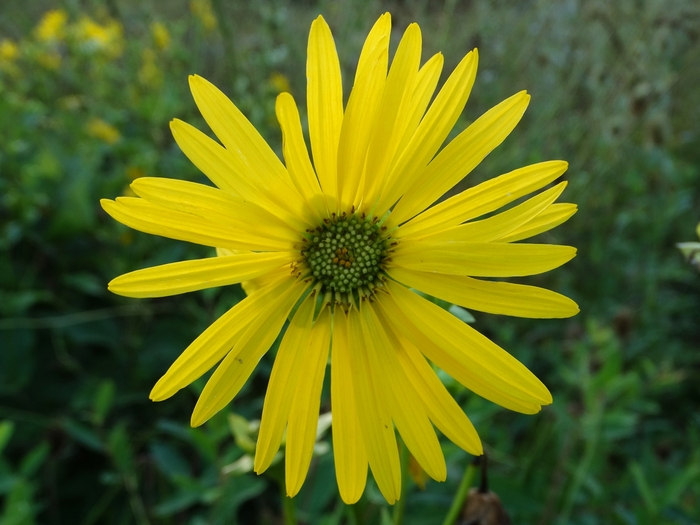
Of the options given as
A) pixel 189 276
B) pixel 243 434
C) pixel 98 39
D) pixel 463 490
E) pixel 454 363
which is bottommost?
pixel 463 490

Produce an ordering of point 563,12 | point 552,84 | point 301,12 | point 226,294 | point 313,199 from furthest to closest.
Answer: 1. point 301,12
2. point 552,84
3. point 563,12
4. point 226,294
5. point 313,199

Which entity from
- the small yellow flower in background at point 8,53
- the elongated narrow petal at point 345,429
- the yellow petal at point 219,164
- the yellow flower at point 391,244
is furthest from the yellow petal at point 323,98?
the small yellow flower in background at point 8,53

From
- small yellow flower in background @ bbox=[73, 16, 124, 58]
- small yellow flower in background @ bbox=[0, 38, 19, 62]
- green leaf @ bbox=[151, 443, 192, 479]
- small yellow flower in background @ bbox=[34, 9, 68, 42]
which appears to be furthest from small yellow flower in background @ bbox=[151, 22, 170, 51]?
green leaf @ bbox=[151, 443, 192, 479]

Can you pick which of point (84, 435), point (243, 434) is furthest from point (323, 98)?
point (84, 435)

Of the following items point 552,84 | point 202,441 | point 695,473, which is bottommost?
point 695,473

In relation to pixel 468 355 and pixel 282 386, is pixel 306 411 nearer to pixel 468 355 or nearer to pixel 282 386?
pixel 282 386

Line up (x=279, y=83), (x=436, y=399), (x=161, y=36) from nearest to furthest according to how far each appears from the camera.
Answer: (x=436, y=399), (x=279, y=83), (x=161, y=36)

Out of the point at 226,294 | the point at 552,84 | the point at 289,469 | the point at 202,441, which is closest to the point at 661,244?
the point at 552,84

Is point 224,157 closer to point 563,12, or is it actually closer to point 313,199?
point 313,199
